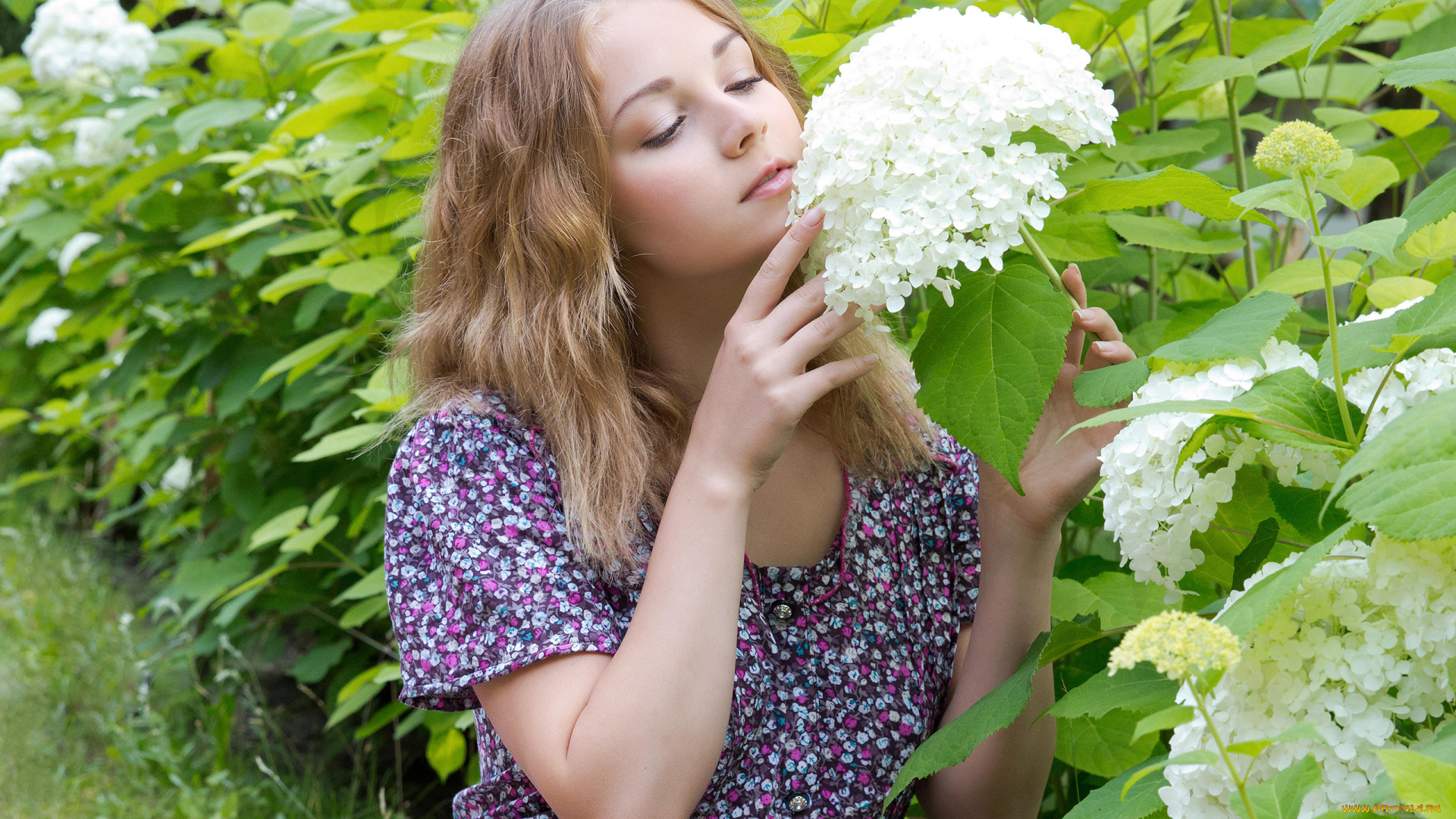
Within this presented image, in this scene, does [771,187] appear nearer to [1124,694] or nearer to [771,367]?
[771,367]

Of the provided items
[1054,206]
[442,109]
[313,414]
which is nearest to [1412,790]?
[1054,206]

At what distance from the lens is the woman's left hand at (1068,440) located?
119 centimetres

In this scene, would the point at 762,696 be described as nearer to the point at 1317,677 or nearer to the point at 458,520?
the point at 458,520

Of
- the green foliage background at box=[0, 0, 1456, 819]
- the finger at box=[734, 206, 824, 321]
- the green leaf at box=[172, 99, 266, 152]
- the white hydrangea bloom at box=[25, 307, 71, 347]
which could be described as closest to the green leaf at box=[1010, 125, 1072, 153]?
the green foliage background at box=[0, 0, 1456, 819]

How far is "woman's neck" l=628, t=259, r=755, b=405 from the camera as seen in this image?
4.99 feet

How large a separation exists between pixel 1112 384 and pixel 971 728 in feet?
1.24

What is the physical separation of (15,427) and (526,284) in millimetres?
5664

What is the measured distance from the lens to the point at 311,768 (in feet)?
10.3

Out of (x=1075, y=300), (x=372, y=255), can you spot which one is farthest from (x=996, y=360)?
(x=372, y=255)

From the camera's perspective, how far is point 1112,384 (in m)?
Result: 0.99

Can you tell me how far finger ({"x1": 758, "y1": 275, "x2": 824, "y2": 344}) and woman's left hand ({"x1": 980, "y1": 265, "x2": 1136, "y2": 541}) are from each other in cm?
26

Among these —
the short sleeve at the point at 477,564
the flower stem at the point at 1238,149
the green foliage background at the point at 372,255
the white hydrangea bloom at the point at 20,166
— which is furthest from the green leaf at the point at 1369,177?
the white hydrangea bloom at the point at 20,166

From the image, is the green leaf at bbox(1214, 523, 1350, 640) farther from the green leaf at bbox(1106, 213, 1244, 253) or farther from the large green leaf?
the green leaf at bbox(1106, 213, 1244, 253)

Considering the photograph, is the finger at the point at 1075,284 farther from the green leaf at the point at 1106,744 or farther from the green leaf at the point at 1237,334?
the green leaf at the point at 1106,744
